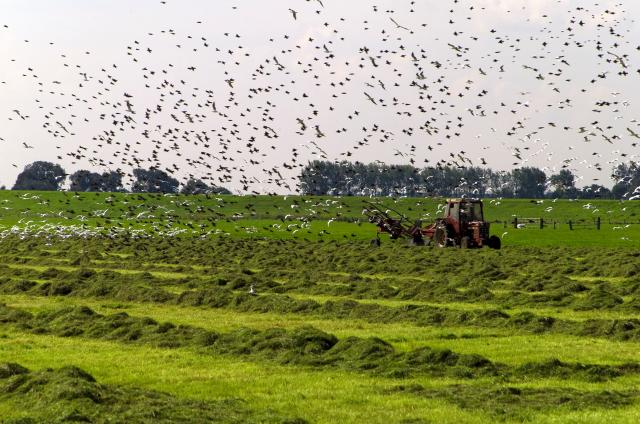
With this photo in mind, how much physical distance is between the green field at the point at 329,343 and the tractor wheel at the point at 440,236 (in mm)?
9703

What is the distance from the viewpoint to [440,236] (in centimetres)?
6191

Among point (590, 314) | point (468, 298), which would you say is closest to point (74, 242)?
point (468, 298)

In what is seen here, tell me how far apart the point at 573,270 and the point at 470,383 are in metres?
27.5

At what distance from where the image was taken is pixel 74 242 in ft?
249

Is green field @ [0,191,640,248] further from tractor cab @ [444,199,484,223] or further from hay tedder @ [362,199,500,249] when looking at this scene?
tractor cab @ [444,199,484,223]

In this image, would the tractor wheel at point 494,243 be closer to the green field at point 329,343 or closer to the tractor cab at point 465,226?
the tractor cab at point 465,226

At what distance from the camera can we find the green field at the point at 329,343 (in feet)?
53.7

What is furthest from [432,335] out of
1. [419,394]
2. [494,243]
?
[494,243]

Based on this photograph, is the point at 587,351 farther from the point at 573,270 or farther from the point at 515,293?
the point at 573,270

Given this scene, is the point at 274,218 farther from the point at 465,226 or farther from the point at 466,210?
the point at 466,210

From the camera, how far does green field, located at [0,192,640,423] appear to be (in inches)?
645

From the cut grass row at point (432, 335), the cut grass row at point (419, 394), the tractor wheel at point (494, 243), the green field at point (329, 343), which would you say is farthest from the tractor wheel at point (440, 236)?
the cut grass row at point (419, 394)

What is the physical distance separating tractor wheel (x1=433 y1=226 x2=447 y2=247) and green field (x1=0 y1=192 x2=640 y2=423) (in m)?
9.70

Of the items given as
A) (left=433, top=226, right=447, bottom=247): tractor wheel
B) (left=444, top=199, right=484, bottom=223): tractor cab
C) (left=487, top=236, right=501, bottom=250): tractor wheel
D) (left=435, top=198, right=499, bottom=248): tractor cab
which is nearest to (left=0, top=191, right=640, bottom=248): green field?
(left=433, top=226, right=447, bottom=247): tractor wheel
